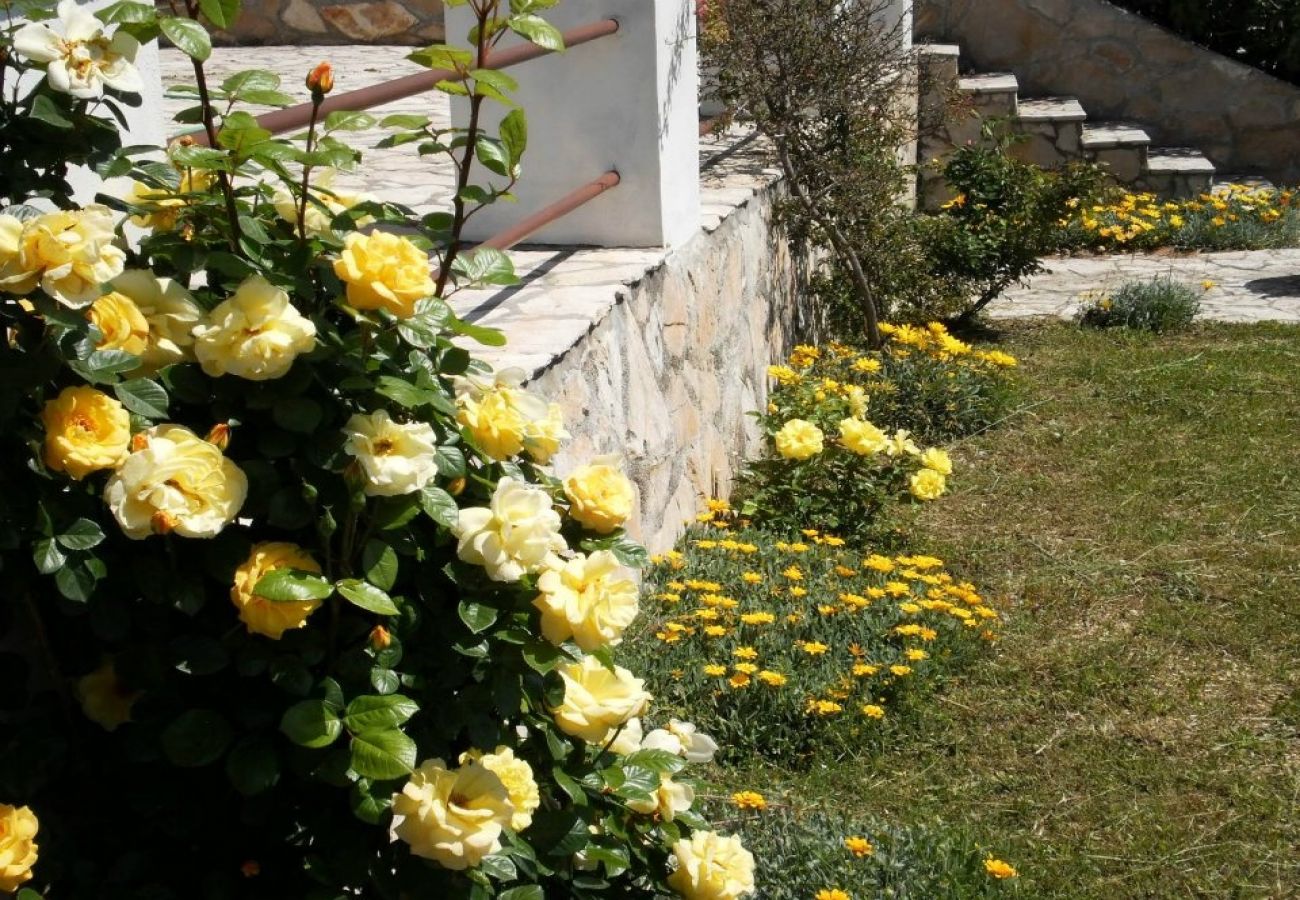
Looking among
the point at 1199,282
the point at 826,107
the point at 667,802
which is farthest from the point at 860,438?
the point at 1199,282

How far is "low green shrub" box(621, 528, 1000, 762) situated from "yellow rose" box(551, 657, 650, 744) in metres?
1.40

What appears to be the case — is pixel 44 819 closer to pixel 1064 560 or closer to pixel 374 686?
pixel 374 686

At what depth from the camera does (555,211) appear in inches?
154

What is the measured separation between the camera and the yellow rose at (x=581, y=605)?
1.77 meters

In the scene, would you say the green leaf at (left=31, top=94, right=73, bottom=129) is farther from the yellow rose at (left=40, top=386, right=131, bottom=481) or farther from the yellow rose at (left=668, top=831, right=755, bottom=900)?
the yellow rose at (left=668, top=831, right=755, bottom=900)

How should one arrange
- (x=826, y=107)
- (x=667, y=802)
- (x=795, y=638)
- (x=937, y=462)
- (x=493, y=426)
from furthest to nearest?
(x=826, y=107)
(x=937, y=462)
(x=795, y=638)
(x=667, y=802)
(x=493, y=426)

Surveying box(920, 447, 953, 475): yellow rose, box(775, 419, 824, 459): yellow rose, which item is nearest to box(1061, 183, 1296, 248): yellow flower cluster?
box(920, 447, 953, 475): yellow rose

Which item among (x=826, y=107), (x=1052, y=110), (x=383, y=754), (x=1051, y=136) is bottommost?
(x=1051, y=136)

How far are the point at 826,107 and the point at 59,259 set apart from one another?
4.73 metres

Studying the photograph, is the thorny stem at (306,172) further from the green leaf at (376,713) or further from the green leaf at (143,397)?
the green leaf at (376,713)

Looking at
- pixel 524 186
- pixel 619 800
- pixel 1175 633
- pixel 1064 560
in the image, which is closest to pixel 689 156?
pixel 524 186

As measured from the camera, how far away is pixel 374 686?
1.68 m

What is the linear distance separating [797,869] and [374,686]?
1354 millimetres

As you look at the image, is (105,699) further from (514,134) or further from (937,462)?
(937,462)
